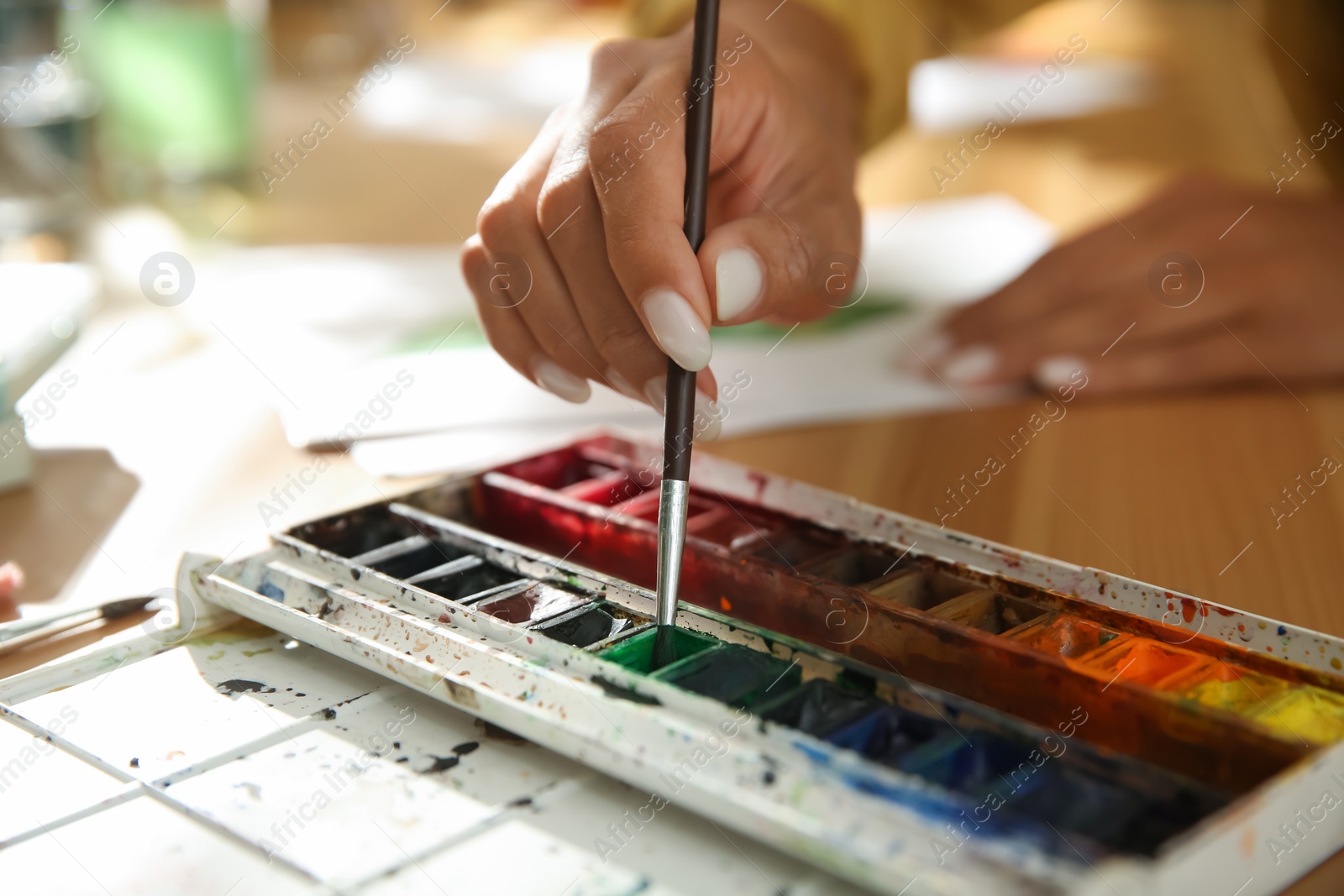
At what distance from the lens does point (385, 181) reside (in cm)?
158

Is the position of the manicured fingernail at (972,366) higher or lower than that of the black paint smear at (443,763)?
higher

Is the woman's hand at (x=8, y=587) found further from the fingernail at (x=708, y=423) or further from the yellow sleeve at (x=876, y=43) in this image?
the yellow sleeve at (x=876, y=43)

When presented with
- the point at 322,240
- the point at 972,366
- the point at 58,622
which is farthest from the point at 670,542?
the point at 322,240

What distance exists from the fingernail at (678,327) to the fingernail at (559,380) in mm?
131

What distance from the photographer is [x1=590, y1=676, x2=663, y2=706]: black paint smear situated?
1.50ft

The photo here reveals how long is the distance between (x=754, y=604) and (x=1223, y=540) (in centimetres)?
34

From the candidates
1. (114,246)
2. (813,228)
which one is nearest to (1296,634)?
(813,228)

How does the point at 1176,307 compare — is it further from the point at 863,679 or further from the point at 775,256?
the point at 863,679

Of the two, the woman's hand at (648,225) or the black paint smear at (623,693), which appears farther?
the woman's hand at (648,225)

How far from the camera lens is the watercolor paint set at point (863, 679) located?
0.39 m

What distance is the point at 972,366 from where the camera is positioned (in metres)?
1.01

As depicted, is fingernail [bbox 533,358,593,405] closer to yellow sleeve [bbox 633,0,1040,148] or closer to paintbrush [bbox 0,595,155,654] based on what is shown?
paintbrush [bbox 0,595,155,654]

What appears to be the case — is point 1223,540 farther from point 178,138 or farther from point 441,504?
point 178,138

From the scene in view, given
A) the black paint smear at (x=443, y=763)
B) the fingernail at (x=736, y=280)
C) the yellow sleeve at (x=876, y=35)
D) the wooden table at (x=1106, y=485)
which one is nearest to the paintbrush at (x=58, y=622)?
the wooden table at (x=1106, y=485)
